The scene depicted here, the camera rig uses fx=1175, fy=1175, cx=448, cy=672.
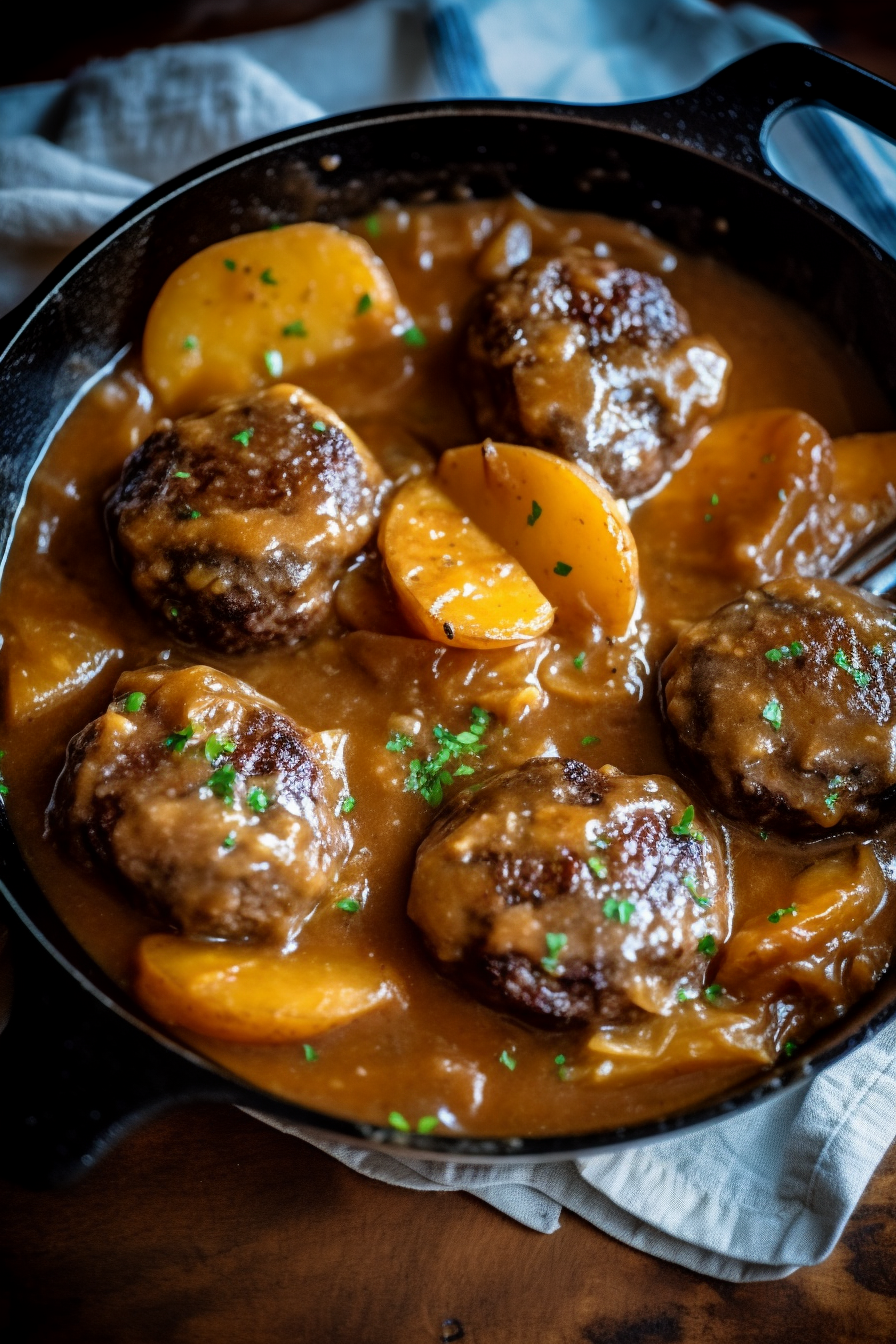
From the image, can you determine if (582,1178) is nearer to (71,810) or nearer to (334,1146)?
(334,1146)

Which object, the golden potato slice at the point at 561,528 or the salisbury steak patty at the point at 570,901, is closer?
the salisbury steak patty at the point at 570,901

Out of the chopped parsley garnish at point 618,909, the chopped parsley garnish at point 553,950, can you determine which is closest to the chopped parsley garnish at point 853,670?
the chopped parsley garnish at point 618,909

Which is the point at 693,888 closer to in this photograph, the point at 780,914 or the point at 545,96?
the point at 780,914

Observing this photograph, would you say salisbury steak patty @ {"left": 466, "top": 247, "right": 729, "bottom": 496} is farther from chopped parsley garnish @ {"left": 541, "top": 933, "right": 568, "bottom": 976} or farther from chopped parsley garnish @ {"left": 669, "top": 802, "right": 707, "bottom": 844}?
chopped parsley garnish @ {"left": 541, "top": 933, "right": 568, "bottom": 976}

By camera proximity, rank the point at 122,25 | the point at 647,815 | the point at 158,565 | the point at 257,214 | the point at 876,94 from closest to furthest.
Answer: the point at 647,815, the point at 158,565, the point at 876,94, the point at 257,214, the point at 122,25

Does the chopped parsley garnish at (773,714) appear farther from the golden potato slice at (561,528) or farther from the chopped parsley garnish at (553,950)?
the chopped parsley garnish at (553,950)

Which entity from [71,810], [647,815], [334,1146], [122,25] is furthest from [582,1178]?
[122,25]

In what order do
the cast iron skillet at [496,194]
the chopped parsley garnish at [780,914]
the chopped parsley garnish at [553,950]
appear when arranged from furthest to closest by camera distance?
the cast iron skillet at [496,194] → the chopped parsley garnish at [780,914] → the chopped parsley garnish at [553,950]
